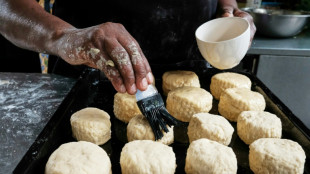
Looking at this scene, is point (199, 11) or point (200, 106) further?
point (199, 11)

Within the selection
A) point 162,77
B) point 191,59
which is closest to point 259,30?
point 191,59

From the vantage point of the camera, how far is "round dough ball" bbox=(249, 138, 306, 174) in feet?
3.99

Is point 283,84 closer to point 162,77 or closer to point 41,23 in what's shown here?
point 162,77

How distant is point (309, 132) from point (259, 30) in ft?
6.06

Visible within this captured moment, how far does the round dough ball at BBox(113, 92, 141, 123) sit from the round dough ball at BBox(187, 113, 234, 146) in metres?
0.36

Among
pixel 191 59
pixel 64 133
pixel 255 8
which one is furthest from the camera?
pixel 255 8

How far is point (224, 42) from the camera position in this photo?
4.71ft

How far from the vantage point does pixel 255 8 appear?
337 centimetres

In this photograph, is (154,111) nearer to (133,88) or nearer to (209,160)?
(133,88)

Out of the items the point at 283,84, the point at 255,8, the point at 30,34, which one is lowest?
the point at 283,84

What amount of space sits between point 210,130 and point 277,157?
337mm

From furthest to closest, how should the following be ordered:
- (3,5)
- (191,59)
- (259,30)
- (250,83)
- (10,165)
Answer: (259,30), (191,59), (250,83), (3,5), (10,165)

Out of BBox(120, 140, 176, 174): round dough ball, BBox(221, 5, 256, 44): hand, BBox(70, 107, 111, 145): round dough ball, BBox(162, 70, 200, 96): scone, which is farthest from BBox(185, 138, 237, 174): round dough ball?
BBox(221, 5, 256, 44): hand

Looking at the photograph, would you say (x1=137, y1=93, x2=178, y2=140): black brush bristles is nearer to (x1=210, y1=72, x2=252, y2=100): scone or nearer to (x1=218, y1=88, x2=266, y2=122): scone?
(x1=218, y1=88, x2=266, y2=122): scone
